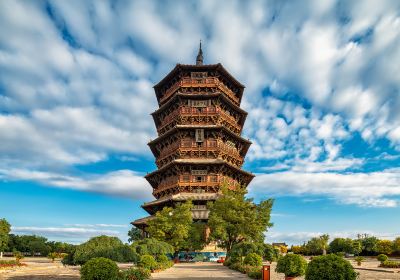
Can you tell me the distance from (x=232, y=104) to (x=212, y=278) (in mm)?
32679

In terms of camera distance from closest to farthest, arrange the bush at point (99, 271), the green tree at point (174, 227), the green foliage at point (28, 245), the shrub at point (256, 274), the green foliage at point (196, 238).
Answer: the bush at point (99, 271) → the shrub at point (256, 274) → the green tree at point (174, 227) → the green foliage at point (196, 238) → the green foliage at point (28, 245)

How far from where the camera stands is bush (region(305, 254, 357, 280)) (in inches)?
484

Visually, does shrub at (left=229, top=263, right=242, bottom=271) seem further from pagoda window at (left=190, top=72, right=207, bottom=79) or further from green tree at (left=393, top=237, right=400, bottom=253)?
green tree at (left=393, top=237, right=400, bottom=253)

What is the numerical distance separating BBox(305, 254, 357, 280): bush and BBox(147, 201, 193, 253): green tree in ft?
78.8

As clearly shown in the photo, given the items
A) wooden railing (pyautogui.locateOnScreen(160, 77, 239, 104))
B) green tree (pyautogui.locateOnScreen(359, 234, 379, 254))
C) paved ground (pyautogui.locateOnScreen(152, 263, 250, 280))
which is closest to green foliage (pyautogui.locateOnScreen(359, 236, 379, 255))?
green tree (pyautogui.locateOnScreen(359, 234, 379, 254))

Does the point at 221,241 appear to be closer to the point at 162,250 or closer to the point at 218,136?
the point at 162,250

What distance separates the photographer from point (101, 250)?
60.2 feet

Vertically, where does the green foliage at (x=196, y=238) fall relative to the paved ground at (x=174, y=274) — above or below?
above

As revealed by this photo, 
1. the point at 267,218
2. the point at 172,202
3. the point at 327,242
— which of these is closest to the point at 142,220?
the point at 172,202

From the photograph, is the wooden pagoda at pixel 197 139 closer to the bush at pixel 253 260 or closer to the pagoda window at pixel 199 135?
the pagoda window at pixel 199 135

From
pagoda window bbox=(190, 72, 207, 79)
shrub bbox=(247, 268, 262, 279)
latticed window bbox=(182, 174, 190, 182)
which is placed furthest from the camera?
pagoda window bbox=(190, 72, 207, 79)

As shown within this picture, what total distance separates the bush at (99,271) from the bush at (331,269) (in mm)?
7458

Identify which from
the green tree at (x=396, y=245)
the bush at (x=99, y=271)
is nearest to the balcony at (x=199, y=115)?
the bush at (x=99, y=271)

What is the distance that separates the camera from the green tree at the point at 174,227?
117ft
